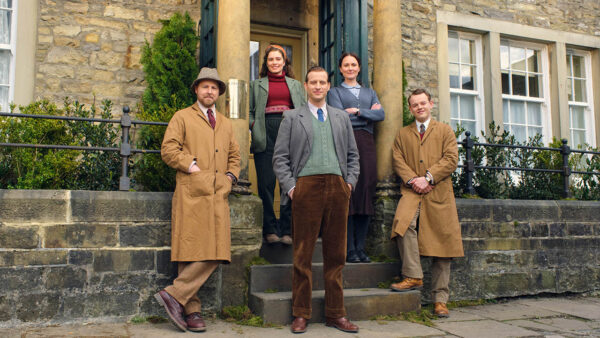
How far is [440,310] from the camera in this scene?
485 centimetres

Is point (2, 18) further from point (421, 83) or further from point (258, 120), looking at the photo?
point (421, 83)

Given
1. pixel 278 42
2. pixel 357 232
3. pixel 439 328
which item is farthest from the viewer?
pixel 278 42

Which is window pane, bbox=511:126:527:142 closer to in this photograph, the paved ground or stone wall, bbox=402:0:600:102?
stone wall, bbox=402:0:600:102

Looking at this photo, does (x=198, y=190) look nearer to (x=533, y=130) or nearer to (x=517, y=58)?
(x=533, y=130)

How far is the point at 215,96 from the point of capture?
449cm

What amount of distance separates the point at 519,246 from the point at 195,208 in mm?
3788

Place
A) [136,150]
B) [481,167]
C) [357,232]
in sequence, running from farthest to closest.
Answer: [481,167] < [357,232] < [136,150]

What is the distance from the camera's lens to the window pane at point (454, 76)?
27.7 feet

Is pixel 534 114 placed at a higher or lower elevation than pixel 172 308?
higher

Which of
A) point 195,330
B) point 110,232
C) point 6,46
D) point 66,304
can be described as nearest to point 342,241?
point 195,330

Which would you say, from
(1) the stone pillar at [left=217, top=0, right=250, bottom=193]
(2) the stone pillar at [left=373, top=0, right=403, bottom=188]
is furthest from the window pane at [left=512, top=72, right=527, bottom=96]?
(1) the stone pillar at [left=217, top=0, right=250, bottom=193]

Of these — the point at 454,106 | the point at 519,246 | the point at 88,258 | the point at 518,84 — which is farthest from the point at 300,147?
the point at 518,84

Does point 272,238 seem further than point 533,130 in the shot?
No

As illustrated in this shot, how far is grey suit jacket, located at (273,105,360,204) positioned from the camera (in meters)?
4.18
